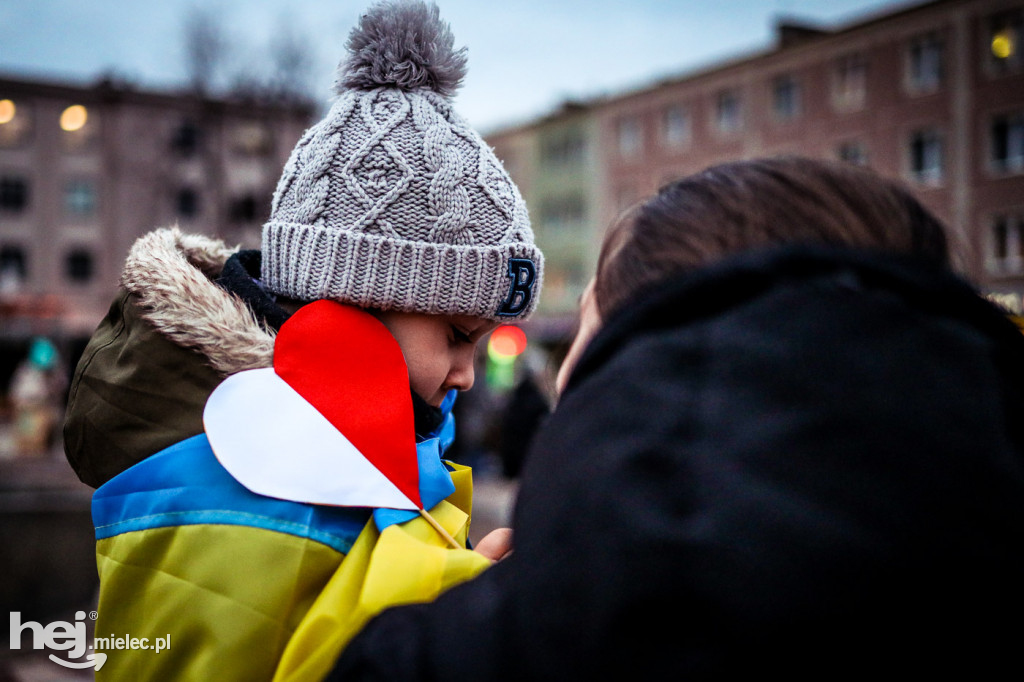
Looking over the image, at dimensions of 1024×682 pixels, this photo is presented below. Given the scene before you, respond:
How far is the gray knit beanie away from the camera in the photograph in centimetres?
150

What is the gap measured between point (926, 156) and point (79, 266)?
32.9 m

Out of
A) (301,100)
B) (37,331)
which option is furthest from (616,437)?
(37,331)

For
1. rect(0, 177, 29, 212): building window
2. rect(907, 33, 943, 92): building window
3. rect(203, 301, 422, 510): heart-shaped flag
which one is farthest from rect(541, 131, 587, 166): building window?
rect(203, 301, 422, 510): heart-shaped flag

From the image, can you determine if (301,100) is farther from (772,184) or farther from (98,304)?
(98,304)

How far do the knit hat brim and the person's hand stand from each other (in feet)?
1.61

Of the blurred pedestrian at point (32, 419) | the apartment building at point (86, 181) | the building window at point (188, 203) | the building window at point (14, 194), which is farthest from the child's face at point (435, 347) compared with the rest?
the building window at point (14, 194)

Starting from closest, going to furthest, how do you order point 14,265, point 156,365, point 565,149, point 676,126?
point 156,365 < point 676,126 < point 14,265 < point 565,149

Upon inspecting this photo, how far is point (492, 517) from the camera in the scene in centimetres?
874

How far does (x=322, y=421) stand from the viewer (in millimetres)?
1268

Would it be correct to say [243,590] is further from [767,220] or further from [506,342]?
[506,342]

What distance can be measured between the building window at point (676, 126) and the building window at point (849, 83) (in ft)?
19.2

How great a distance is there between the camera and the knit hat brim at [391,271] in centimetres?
150

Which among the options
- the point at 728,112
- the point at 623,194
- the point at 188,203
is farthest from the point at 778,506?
the point at 188,203

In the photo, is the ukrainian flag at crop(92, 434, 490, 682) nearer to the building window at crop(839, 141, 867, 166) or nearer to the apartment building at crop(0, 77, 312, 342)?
the building window at crop(839, 141, 867, 166)
